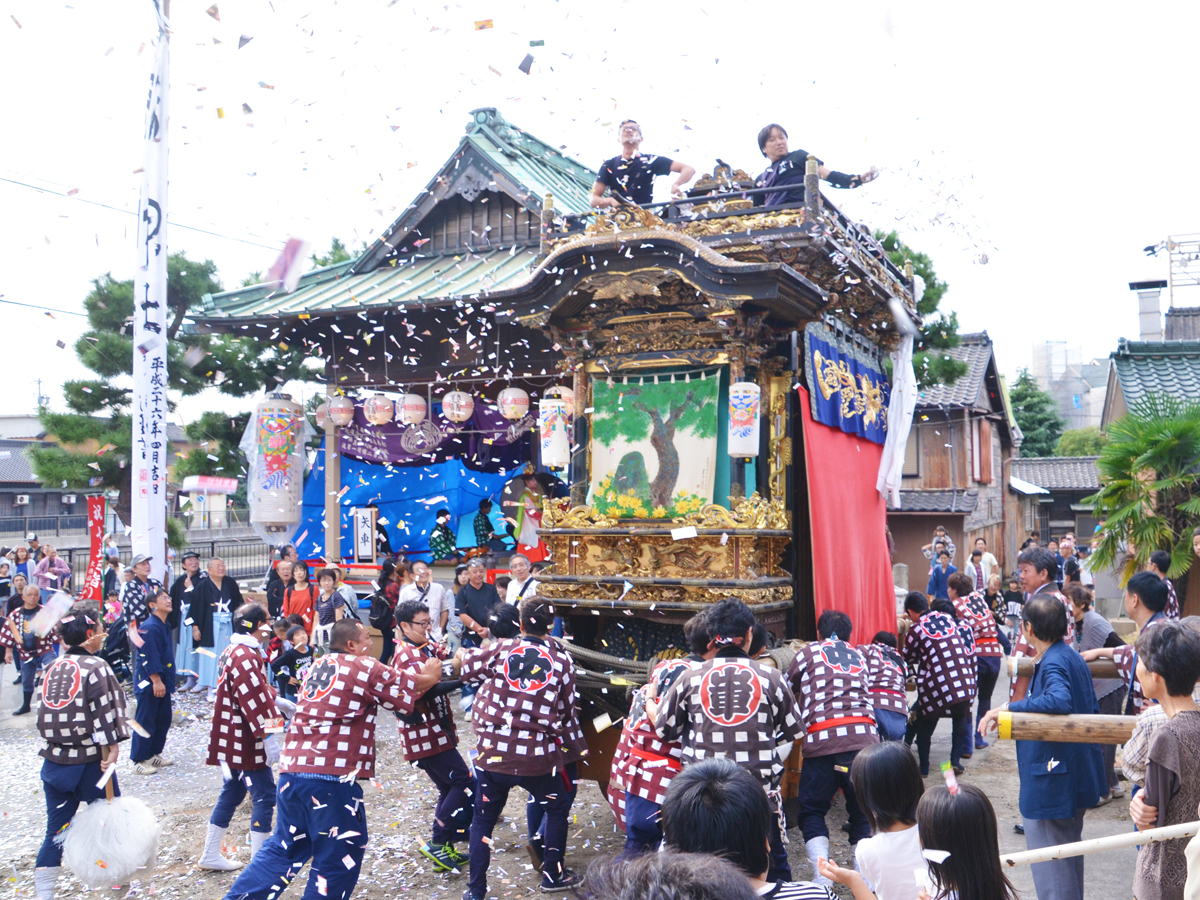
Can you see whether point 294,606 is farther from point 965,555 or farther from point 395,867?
point 965,555

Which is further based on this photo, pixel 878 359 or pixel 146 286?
pixel 878 359

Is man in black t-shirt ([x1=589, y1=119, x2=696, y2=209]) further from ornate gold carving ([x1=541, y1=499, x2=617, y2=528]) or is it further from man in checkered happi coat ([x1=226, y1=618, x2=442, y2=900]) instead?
man in checkered happi coat ([x1=226, y1=618, x2=442, y2=900])

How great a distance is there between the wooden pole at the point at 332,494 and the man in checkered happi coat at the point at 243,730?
7828mm

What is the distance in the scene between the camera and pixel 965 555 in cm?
2269

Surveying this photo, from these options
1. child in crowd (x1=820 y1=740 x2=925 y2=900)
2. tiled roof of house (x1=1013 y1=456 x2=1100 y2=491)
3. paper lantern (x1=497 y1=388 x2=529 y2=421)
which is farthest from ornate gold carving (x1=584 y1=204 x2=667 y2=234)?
tiled roof of house (x1=1013 y1=456 x2=1100 y2=491)

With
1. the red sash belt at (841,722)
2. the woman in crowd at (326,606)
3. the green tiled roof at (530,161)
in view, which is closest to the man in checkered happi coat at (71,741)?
the woman in crowd at (326,606)

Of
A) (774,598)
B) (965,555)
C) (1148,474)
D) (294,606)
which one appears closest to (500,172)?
(294,606)

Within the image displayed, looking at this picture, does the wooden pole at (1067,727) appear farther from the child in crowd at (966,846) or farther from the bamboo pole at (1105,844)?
the child in crowd at (966,846)

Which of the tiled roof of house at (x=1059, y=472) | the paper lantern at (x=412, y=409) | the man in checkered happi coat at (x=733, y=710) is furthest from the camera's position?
the tiled roof of house at (x=1059, y=472)

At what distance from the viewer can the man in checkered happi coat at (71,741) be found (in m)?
5.57

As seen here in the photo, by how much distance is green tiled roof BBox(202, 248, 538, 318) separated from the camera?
41.3ft

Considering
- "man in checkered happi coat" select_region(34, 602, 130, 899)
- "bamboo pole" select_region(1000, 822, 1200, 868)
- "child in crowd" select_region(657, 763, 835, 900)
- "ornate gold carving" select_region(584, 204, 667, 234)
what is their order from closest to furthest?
"child in crowd" select_region(657, 763, 835, 900), "bamboo pole" select_region(1000, 822, 1200, 868), "man in checkered happi coat" select_region(34, 602, 130, 899), "ornate gold carving" select_region(584, 204, 667, 234)

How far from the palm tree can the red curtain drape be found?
231 centimetres

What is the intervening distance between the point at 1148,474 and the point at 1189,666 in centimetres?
556
